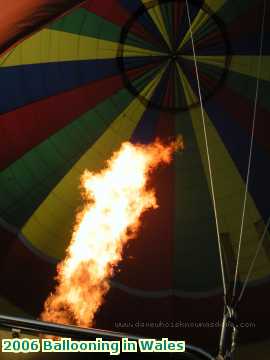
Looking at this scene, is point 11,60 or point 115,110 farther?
point 115,110

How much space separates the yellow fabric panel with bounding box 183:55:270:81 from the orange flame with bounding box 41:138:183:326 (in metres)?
1.12

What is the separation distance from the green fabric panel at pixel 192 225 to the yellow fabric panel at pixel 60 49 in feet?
4.11

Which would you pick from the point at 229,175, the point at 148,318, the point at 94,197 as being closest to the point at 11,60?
the point at 94,197

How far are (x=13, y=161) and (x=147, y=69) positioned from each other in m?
2.16

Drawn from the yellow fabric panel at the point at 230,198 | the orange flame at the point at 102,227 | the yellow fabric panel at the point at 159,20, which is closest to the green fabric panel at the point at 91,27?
the yellow fabric panel at the point at 159,20

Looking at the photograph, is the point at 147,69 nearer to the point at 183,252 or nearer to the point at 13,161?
the point at 13,161

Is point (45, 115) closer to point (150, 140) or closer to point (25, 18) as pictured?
point (150, 140)

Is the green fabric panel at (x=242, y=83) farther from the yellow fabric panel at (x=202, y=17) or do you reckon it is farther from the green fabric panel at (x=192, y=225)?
the green fabric panel at (x=192, y=225)

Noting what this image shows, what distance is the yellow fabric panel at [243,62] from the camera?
234 inches

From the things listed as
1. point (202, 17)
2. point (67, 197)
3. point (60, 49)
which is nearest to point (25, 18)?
point (60, 49)

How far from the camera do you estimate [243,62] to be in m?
5.97

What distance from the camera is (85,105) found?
242 inches

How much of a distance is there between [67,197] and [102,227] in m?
0.65

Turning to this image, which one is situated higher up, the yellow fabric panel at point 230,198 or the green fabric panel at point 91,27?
the green fabric panel at point 91,27
